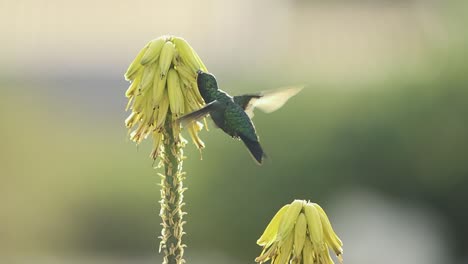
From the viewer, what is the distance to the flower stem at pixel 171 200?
2.88 meters

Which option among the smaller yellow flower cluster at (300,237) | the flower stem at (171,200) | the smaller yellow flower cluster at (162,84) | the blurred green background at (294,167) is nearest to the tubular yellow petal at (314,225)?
the smaller yellow flower cluster at (300,237)

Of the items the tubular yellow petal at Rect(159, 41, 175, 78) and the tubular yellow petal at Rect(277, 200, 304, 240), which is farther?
the tubular yellow petal at Rect(159, 41, 175, 78)

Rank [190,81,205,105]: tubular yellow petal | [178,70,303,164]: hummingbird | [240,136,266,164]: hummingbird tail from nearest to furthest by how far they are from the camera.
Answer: [190,81,205,105]: tubular yellow petal < [178,70,303,164]: hummingbird < [240,136,266,164]: hummingbird tail

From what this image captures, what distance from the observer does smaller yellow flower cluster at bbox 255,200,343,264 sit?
2.78m

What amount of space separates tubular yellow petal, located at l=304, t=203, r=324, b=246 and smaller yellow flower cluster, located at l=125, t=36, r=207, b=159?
510mm

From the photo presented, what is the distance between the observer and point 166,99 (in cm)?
309

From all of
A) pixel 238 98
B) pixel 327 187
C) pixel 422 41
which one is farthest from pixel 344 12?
pixel 238 98

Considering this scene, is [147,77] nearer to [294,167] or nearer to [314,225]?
[314,225]

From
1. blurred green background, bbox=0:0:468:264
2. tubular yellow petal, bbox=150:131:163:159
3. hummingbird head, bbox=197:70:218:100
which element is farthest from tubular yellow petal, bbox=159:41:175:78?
blurred green background, bbox=0:0:468:264

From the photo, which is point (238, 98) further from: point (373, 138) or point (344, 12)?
point (344, 12)

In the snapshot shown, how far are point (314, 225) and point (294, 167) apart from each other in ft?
25.9

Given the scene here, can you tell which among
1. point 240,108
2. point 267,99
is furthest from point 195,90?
point 267,99

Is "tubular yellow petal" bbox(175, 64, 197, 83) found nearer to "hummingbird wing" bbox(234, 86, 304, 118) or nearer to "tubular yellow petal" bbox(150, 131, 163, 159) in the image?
"tubular yellow petal" bbox(150, 131, 163, 159)

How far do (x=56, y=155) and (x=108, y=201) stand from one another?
1717 millimetres
